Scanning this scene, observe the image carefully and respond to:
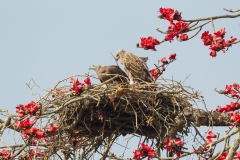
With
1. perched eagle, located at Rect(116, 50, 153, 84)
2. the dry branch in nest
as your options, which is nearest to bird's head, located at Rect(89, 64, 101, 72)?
perched eagle, located at Rect(116, 50, 153, 84)

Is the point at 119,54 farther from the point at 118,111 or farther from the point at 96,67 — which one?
the point at 118,111

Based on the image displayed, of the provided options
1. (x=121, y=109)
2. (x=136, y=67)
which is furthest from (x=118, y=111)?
(x=136, y=67)

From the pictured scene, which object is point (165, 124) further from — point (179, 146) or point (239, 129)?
point (239, 129)

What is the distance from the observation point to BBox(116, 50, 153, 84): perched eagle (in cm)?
888

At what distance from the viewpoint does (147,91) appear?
7277mm

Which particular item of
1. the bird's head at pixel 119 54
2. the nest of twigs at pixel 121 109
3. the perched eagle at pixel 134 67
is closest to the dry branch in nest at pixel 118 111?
the nest of twigs at pixel 121 109

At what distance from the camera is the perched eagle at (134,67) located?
888 cm

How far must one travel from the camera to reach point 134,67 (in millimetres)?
9125

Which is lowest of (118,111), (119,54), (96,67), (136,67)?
(118,111)

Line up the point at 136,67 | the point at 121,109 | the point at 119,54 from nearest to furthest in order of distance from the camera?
the point at 121,109, the point at 136,67, the point at 119,54

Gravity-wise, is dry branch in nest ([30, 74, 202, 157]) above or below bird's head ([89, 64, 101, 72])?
below

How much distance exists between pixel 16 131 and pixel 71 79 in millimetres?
874

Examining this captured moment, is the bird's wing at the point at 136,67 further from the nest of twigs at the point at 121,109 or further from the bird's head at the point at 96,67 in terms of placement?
the nest of twigs at the point at 121,109

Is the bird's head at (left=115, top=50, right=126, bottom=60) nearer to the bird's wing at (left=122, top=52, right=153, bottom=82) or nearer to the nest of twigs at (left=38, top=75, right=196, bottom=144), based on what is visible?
the bird's wing at (left=122, top=52, right=153, bottom=82)
